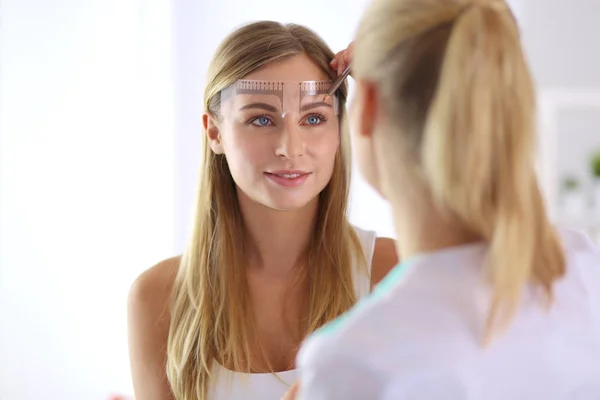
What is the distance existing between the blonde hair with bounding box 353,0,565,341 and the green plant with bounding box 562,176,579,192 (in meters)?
2.56

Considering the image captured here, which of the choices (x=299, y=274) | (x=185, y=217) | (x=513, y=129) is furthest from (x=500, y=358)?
(x=185, y=217)

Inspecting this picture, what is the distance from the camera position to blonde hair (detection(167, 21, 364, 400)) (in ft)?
Result: 4.78

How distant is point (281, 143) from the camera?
141 centimetres

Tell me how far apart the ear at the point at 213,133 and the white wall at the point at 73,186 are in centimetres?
97

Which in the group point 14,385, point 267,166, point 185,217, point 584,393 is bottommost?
point 14,385

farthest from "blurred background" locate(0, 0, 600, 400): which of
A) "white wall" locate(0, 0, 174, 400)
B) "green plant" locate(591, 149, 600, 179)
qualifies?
"green plant" locate(591, 149, 600, 179)

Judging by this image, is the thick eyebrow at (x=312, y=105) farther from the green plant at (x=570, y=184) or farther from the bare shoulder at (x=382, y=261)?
the green plant at (x=570, y=184)

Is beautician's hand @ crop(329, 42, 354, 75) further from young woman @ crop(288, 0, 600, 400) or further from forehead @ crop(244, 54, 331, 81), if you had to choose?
young woman @ crop(288, 0, 600, 400)

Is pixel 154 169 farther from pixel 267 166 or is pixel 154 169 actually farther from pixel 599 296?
pixel 599 296

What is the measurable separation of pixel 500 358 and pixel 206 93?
99 cm

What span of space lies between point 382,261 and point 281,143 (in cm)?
35

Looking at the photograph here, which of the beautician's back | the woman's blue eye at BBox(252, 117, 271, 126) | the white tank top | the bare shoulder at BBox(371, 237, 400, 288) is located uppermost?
the woman's blue eye at BBox(252, 117, 271, 126)

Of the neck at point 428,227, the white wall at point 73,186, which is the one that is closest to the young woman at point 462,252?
the neck at point 428,227

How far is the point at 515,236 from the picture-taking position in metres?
0.68
